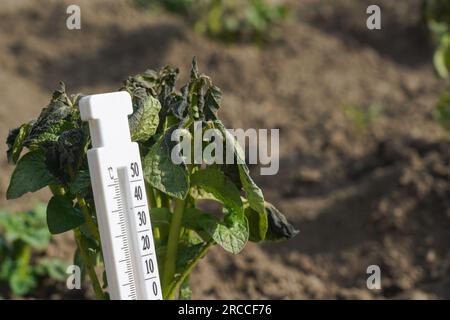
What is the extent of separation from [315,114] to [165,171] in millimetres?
3039

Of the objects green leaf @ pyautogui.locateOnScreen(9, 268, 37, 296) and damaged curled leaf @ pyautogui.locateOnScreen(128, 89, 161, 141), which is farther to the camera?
green leaf @ pyautogui.locateOnScreen(9, 268, 37, 296)

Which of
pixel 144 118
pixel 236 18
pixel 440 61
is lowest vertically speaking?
pixel 144 118

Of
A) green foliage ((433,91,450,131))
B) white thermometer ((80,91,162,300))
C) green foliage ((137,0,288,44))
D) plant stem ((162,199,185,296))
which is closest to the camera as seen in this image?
white thermometer ((80,91,162,300))

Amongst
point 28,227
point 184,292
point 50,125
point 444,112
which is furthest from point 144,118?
point 444,112

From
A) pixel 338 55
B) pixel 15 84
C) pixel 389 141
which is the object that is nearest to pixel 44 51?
pixel 15 84

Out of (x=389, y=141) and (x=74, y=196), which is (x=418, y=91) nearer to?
(x=389, y=141)

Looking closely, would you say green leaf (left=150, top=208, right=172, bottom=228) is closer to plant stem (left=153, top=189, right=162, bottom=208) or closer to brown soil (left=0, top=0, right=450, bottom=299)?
plant stem (left=153, top=189, right=162, bottom=208)

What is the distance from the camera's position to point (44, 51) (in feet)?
18.5

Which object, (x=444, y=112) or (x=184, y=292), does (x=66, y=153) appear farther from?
(x=444, y=112)

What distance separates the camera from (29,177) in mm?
2318

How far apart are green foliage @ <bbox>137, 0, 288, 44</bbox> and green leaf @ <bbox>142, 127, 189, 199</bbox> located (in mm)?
3462

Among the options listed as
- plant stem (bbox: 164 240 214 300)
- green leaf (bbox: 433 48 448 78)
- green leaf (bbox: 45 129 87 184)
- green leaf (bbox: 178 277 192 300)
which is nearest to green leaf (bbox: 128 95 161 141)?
green leaf (bbox: 45 129 87 184)

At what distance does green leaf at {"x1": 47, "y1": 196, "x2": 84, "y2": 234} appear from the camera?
2352 millimetres

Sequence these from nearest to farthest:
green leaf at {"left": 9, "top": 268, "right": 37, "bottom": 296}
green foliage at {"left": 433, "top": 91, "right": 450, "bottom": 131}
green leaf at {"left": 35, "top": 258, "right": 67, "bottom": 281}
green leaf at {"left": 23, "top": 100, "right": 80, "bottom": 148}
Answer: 1. green leaf at {"left": 23, "top": 100, "right": 80, "bottom": 148}
2. green leaf at {"left": 9, "top": 268, "right": 37, "bottom": 296}
3. green leaf at {"left": 35, "top": 258, "right": 67, "bottom": 281}
4. green foliage at {"left": 433, "top": 91, "right": 450, "bottom": 131}
